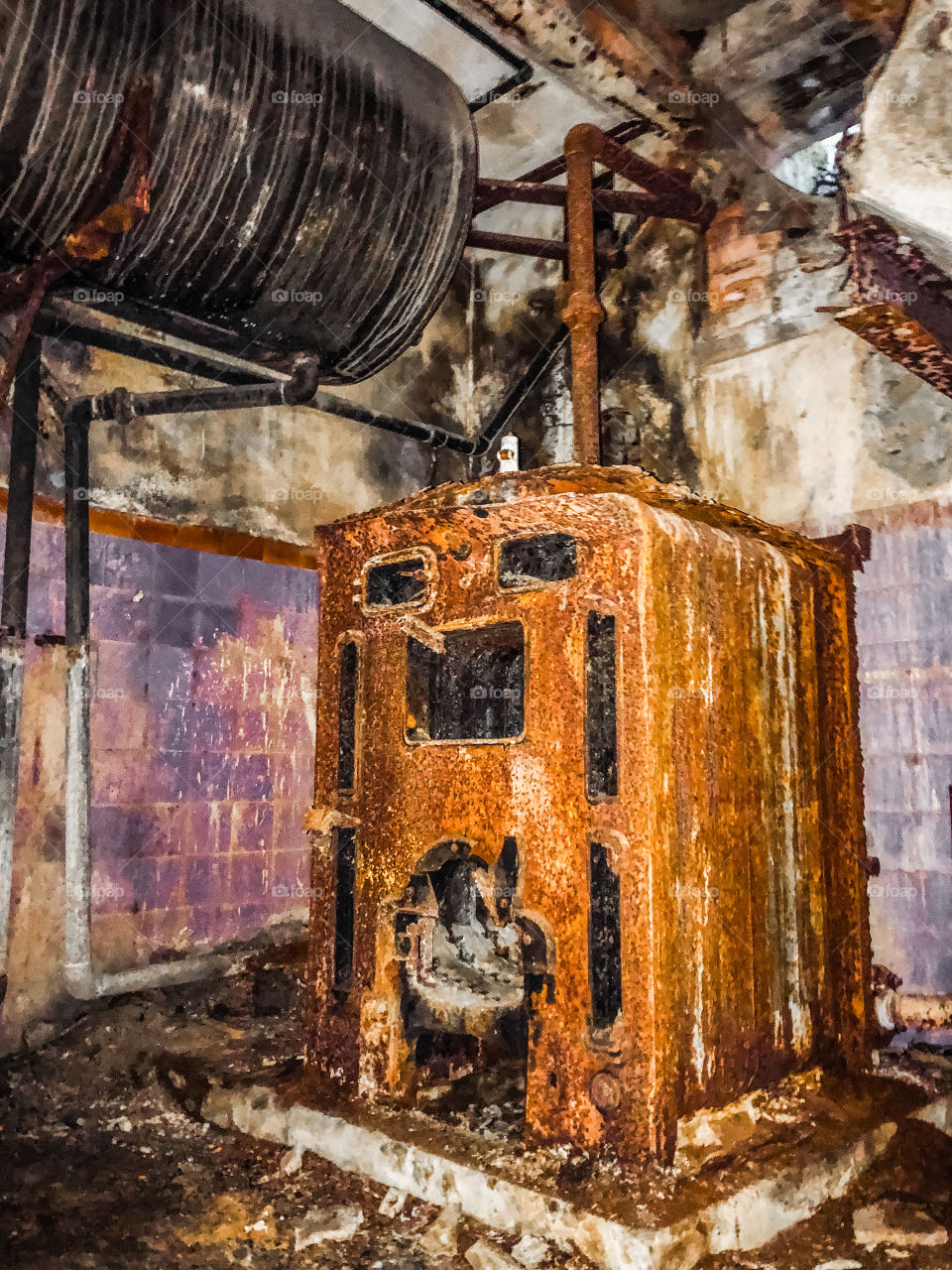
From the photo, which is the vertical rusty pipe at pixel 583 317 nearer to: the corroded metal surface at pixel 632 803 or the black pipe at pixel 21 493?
the corroded metal surface at pixel 632 803

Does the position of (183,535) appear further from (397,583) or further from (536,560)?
(536,560)

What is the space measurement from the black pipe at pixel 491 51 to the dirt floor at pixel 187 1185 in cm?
385

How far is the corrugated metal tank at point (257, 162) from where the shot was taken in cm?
233

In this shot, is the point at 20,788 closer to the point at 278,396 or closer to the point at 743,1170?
the point at 278,396

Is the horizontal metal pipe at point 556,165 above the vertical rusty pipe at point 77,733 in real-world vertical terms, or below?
above

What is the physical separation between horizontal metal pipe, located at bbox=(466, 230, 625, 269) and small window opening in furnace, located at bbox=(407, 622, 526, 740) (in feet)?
7.63

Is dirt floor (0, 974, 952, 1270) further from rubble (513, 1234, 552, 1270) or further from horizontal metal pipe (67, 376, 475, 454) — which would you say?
horizontal metal pipe (67, 376, 475, 454)

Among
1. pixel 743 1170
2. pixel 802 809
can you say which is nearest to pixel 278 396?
pixel 802 809

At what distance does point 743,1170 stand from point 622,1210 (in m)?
0.37

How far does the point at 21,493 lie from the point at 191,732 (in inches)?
45.8

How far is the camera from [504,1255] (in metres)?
1.94

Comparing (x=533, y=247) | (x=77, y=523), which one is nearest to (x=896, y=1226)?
(x=77, y=523)

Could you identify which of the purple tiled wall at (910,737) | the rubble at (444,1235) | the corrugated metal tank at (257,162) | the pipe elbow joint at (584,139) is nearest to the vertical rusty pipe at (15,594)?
the corrugated metal tank at (257,162)

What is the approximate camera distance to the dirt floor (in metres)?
2.03
